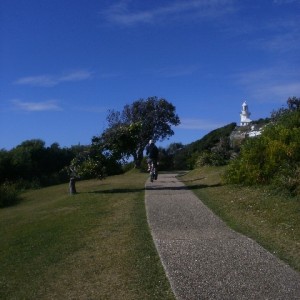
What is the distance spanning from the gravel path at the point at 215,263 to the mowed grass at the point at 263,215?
31 centimetres

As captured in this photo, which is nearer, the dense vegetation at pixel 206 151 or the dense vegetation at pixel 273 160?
the dense vegetation at pixel 273 160

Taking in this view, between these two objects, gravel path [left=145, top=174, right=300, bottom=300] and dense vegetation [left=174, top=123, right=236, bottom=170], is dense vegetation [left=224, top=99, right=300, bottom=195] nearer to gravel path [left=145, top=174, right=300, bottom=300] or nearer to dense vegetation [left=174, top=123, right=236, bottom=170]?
gravel path [left=145, top=174, right=300, bottom=300]

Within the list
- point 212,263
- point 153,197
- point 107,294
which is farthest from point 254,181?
point 107,294

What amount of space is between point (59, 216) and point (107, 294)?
8.75 metres

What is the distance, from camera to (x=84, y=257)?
30.5 ft

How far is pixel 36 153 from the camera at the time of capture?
4525 cm

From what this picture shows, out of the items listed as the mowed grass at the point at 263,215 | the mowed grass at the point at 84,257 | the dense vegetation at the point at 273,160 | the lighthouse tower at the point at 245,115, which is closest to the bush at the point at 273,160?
the dense vegetation at the point at 273,160

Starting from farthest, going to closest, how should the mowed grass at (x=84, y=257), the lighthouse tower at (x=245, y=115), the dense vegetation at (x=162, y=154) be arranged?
the lighthouse tower at (x=245, y=115) < the dense vegetation at (x=162, y=154) < the mowed grass at (x=84, y=257)

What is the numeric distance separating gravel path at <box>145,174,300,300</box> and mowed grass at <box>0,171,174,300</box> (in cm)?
25

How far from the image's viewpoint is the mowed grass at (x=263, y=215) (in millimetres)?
9330

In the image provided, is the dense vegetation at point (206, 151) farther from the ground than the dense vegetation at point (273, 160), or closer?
farther from the ground

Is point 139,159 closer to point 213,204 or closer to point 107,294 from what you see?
point 213,204

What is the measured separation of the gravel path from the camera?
22.4 feet

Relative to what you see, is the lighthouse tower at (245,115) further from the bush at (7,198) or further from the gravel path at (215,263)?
the gravel path at (215,263)
